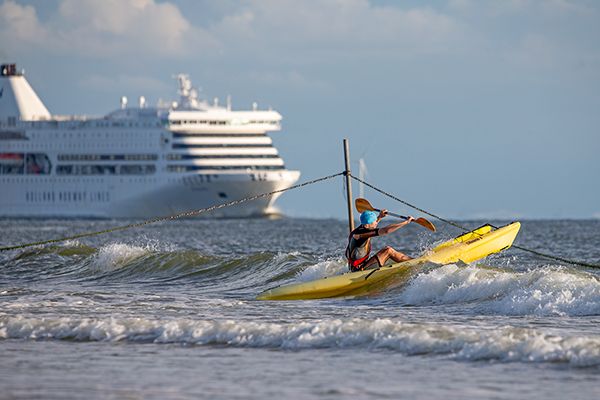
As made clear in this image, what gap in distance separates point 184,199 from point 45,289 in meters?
69.8

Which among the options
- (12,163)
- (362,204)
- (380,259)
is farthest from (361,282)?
(12,163)

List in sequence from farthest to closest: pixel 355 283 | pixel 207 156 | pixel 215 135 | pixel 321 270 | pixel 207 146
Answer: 1. pixel 215 135
2. pixel 207 146
3. pixel 207 156
4. pixel 321 270
5. pixel 355 283

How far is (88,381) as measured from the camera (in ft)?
34.8

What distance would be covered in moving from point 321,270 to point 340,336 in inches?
364

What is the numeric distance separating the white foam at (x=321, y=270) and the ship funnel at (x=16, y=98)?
277ft

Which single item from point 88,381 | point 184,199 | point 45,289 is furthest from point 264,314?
point 184,199

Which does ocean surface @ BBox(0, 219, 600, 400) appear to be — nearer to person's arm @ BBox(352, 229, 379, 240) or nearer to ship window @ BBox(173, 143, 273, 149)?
person's arm @ BBox(352, 229, 379, 240)

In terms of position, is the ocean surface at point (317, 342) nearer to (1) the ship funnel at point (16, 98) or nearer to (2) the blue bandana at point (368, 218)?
(2) the blue bandana at point (368, 218)

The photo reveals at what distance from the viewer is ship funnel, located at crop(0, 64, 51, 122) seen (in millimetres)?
107000

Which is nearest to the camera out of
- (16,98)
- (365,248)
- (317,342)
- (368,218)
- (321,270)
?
(317,342)

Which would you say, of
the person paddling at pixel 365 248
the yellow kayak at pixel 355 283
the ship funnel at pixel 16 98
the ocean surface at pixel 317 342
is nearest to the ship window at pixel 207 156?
the ship funnel at pixel 16 98

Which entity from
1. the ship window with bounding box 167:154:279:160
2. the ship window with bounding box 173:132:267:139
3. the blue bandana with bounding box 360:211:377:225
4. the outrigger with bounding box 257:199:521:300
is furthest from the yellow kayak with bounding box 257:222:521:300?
the ship window with bounding box 173:132:267:139

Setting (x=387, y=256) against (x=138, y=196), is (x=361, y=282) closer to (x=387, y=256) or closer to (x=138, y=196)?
(x=387, y=256)

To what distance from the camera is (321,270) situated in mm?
21812
